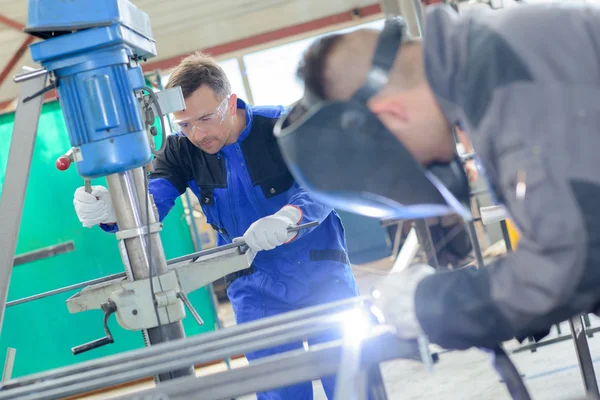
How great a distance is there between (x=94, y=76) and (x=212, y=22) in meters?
7.38

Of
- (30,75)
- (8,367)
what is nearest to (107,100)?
(30,75)

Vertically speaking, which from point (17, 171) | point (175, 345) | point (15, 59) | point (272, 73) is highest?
point (15, 59)

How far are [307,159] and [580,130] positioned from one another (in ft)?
1.27

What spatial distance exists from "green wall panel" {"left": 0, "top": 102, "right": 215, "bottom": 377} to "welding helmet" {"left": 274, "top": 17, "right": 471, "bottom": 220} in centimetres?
338

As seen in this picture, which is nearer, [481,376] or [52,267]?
[481,376]

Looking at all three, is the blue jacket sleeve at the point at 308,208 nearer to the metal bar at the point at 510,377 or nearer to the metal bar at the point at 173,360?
the metal bar at the point at 173,360

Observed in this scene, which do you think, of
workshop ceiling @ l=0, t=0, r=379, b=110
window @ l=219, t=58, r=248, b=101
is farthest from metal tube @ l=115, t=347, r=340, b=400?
window @ l=219, t=58, r=248, b=101

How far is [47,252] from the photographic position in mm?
4207

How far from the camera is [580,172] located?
81cm

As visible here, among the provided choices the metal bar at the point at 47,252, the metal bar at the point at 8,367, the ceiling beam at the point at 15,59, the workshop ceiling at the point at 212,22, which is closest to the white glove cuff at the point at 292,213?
the metal bar at the point at 8,367

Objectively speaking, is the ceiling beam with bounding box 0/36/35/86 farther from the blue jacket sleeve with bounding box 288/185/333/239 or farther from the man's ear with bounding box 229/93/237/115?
the blue jacket sleeve with bounding box 288/185/333/239

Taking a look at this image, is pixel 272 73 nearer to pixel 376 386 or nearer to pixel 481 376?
pixel 481 376

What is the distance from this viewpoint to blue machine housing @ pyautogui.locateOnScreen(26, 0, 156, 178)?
1.35 metres

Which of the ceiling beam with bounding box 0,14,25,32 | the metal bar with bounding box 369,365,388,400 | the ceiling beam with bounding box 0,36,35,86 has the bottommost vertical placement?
the metal bar with bounding box 369,365,388,400
